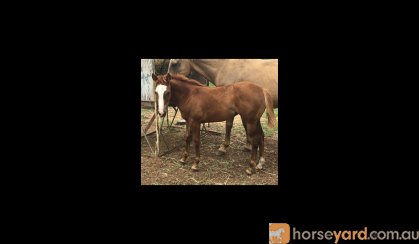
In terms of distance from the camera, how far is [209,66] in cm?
543

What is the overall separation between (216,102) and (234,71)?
1.54 meters

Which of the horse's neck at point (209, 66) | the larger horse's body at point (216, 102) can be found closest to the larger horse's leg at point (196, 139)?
the larger horse's body at point (216, 102)

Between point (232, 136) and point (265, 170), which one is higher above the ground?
point (232, 136)

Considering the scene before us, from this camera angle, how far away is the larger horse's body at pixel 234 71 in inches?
196

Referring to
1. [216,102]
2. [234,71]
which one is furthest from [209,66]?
[216,102]

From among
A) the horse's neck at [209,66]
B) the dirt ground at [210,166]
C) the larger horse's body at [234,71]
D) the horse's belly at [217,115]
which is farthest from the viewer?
the horse's neck at [209,66]

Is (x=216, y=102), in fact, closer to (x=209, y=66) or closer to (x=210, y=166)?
(x=210, y=166)

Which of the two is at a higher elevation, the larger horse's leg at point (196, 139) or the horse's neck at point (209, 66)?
the horse's neck at point (209, 66)

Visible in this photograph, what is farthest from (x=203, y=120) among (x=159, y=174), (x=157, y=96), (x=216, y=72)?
(x=216, y=72)

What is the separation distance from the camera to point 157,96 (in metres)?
3.78

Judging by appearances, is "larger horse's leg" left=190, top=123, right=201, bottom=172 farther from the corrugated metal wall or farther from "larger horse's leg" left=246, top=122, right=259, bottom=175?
the corrugated metal wall

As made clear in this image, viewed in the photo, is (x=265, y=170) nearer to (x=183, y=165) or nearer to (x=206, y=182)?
(x=206, y=182)

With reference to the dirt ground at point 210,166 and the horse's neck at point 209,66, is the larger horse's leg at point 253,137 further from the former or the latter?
the horse's neck at point 209,66

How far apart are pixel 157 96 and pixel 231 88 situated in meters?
1.31
